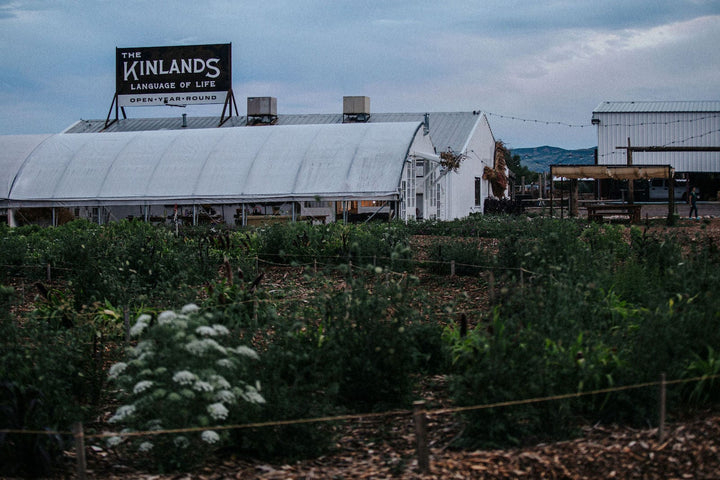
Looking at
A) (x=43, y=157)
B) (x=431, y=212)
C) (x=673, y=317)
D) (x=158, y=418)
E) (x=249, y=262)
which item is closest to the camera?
(x=158, y=418)

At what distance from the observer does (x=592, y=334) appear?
552cm

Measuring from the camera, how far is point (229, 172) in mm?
23000

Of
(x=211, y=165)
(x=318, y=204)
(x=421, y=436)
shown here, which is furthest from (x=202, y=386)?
(x=211, y=165)

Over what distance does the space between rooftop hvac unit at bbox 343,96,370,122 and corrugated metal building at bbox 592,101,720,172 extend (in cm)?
1336

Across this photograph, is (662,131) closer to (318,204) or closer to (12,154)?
(318,204)

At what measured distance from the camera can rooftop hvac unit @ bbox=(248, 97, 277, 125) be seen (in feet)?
125

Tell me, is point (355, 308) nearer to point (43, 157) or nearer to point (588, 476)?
point (588, 476)

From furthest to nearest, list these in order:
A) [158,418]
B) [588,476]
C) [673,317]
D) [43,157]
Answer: [43,157], [673,317], [158,418], [588,476]

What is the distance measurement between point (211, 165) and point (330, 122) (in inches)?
644

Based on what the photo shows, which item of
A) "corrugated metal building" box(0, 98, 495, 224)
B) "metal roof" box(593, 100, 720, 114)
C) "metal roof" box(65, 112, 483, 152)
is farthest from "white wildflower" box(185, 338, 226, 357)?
"metal roof" box(593, 100, 720, 114)

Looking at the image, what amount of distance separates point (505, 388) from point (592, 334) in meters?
1.04

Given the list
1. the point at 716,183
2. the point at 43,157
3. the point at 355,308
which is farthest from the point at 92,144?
the point at 716,183

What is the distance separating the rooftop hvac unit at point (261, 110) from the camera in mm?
38188

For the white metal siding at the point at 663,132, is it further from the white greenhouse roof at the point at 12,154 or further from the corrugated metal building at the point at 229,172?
the white greenhouse roof at the point at 12,154
